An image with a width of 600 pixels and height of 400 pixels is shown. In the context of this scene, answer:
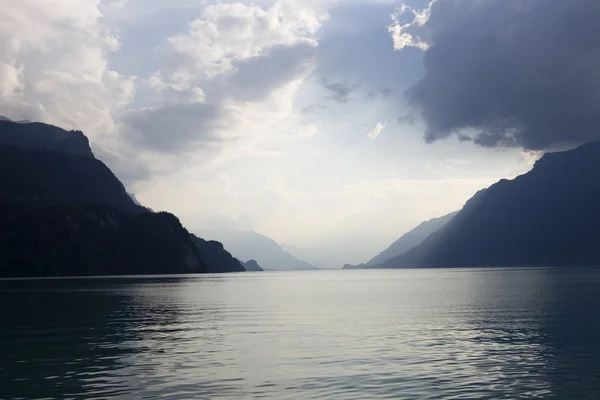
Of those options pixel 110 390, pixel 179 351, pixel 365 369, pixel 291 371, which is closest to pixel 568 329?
pixel 365 369

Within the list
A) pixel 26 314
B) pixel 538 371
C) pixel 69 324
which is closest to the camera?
pixel 538 371

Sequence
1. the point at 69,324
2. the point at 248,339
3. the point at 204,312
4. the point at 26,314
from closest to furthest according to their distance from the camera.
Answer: the point at 248,339
the point at 69,324
the point at 26,314
the point at 204,312

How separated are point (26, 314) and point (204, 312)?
91.3 feet

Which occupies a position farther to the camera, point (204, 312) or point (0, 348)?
point (204, 312)

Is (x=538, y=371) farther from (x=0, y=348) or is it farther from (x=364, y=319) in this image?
(x=0, y=348)

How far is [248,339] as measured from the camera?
59656 millimetres

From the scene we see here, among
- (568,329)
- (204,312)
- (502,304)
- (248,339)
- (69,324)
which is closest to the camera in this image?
(248,339)

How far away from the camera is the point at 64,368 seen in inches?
1678

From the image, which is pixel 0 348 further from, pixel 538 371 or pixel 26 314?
pixel 538 371

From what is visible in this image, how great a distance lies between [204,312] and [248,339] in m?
40.0

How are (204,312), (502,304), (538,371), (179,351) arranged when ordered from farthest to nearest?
(502,304)
(204,312)
(179,351)
(538,371)

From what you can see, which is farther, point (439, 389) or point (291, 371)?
point (291, 371)

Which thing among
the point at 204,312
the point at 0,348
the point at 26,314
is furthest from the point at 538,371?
the point at 26,314

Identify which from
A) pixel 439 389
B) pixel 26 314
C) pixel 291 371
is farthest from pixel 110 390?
pixel 26 314
